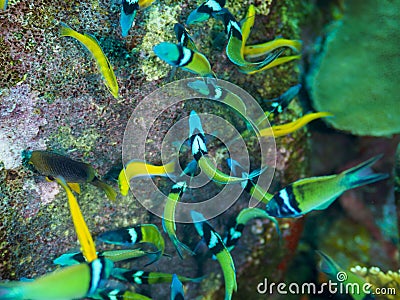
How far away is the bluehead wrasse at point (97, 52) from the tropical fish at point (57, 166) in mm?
476

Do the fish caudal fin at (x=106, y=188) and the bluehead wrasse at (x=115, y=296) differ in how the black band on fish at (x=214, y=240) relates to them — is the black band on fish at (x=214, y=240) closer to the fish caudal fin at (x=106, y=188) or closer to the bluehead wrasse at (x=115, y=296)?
the bluehead wrasse at (x=115, y=296)

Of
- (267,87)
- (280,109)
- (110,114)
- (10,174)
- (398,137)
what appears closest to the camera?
(10,174)

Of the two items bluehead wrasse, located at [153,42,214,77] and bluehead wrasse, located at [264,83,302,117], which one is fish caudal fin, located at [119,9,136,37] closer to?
bluehead wrasse, located at [153,42,214,77]

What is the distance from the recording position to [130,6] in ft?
6.31

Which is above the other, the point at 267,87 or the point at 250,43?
the point at 250,43

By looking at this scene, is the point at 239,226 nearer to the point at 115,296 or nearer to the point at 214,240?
the point at 214,240

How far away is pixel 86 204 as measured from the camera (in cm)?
241

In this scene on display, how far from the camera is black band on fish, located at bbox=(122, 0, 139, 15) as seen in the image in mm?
1907

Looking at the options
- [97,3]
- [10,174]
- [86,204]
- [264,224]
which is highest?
[97,3]

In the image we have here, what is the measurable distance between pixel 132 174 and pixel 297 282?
2564mm

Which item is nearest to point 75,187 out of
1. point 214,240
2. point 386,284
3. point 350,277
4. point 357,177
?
point 214,240

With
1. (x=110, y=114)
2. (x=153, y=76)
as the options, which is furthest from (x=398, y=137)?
(x=110, y=114)

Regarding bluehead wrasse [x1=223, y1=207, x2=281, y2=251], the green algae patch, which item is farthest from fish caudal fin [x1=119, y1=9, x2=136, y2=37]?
the green algae patch

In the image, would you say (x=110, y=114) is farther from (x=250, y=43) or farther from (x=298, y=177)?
(x=298, y=177)
